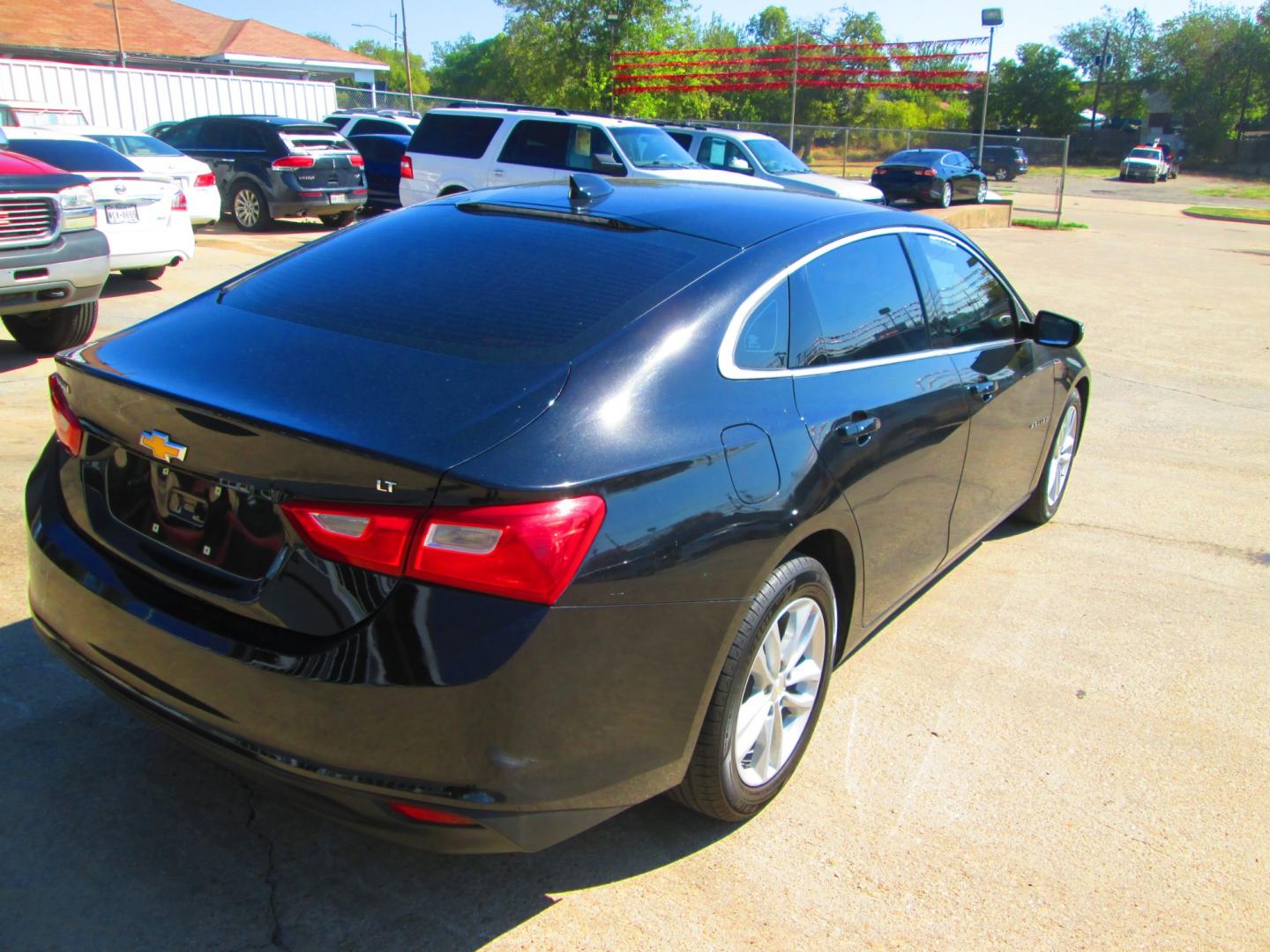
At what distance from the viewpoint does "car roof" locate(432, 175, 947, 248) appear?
335cm

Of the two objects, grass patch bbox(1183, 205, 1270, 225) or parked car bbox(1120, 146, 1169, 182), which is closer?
grass patch bbox(1183, 205, 1270, 225)

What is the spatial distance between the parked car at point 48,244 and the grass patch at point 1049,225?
22.7 metres

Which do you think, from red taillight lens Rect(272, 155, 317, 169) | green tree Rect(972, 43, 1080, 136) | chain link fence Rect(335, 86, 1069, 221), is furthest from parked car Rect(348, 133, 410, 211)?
green tree Rect(972, 43, 1080, 136)

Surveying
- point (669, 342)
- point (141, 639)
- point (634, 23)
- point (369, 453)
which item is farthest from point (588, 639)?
point (634, 23)

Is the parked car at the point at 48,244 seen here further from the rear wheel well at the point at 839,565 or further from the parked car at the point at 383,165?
the parked car at the point at 383,165

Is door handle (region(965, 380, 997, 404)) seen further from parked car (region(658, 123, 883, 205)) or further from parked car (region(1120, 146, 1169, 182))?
parked car (region(1120, 146, 1169, 182))

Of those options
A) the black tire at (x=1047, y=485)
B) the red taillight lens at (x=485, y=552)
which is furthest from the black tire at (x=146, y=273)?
the red taillight lens at (x=485, y=552)

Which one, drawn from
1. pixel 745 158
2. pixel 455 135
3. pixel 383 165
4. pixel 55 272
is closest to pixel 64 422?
pixel 55 272

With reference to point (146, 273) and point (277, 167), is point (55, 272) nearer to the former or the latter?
point (146, 273)

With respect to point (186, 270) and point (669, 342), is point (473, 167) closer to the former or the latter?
point (186, 270)

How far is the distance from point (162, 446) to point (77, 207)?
225 inches

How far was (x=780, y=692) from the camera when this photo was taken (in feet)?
10.0

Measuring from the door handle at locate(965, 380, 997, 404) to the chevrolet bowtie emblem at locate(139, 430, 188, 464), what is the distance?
2740 millimetres

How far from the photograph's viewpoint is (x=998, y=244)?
20969 millimetres
